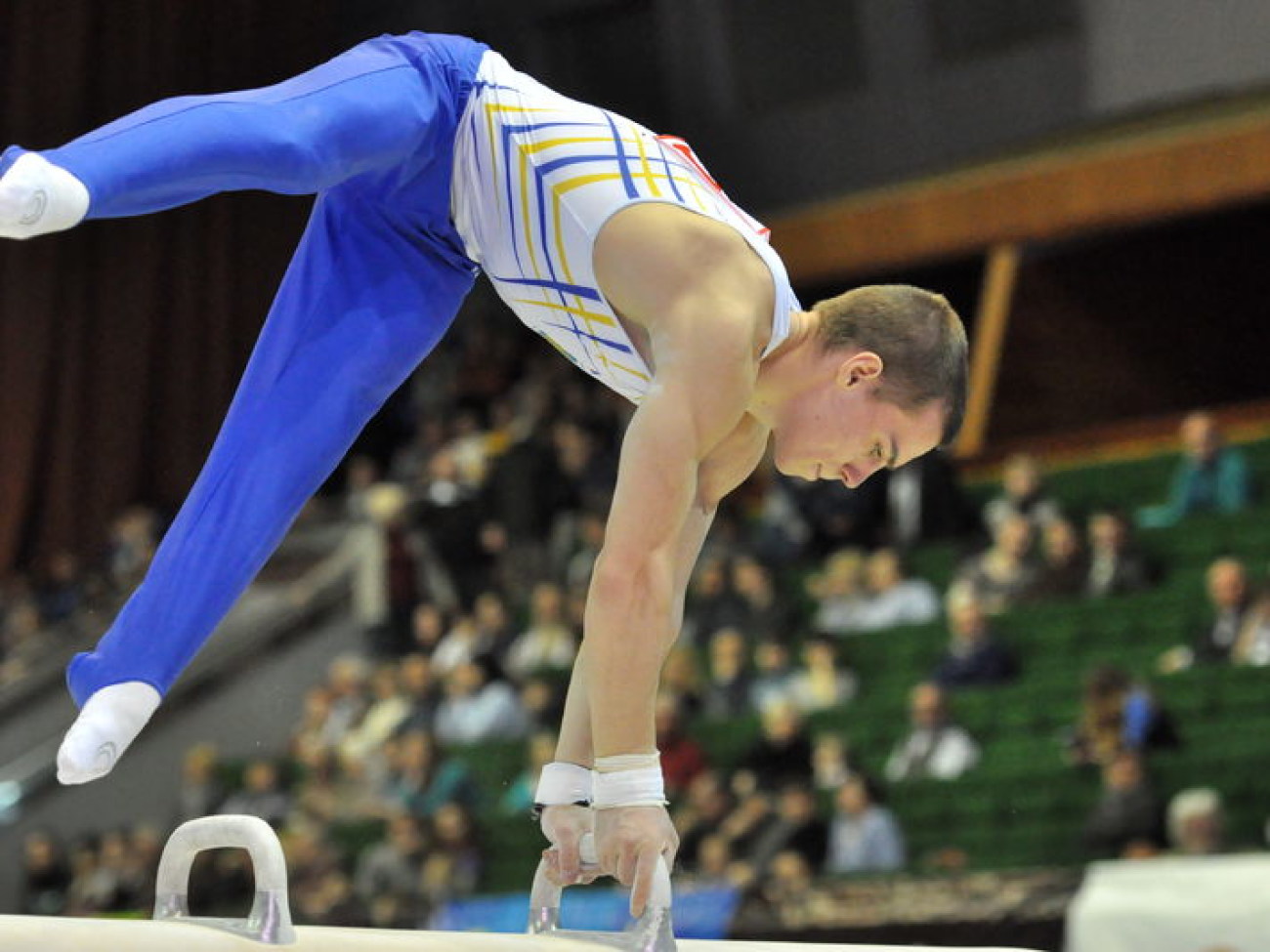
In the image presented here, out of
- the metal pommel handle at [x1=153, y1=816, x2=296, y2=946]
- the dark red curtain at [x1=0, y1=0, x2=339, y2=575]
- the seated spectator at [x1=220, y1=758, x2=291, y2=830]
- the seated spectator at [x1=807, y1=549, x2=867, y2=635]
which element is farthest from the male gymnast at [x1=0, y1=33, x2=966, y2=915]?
the dark red curtain at [x1=0, y1=0, x2=339, y2=575]

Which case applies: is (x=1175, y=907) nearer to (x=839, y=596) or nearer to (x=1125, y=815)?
(x=1125, y=815)

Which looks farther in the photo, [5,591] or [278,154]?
[5,591]

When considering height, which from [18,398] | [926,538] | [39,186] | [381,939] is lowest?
[381,939]

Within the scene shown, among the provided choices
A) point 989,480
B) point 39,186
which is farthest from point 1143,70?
point 39,186

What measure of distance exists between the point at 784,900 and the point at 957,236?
7287mm

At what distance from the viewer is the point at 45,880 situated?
11352 millimetres

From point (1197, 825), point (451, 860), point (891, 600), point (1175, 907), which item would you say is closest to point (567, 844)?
point (1175, 907)

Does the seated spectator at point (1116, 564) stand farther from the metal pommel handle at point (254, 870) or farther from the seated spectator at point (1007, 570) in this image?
the metal pommel handle at point (254, 870)

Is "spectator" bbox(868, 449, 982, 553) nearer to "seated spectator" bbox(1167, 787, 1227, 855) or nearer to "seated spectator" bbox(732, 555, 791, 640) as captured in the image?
"seated spectator" bbox(732, 555, 791, 640)

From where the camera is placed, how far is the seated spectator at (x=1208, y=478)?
394 inches

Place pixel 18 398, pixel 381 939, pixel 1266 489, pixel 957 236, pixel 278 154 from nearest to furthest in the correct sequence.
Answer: pixel 381 939, pixel 278 154, pixel 1266 489, pixel 957 236, pixel 18 398

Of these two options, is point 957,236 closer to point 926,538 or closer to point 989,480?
point 989,480

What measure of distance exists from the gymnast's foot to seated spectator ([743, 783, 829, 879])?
242 inches

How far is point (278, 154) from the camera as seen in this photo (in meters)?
2.98
